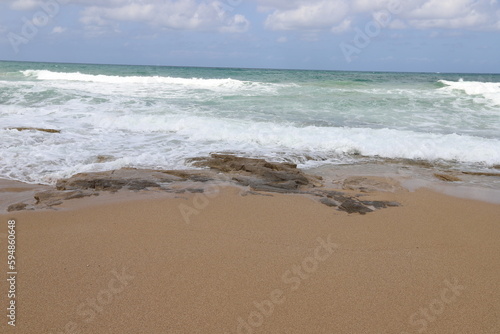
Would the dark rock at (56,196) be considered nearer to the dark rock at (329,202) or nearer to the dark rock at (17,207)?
the dark rock at (17,207)

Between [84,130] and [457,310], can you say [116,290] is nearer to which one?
[457,310]

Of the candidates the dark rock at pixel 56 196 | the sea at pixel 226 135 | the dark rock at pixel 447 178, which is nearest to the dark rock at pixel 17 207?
the dark rock at pixel 56 196

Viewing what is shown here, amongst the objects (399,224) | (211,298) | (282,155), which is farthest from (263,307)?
(282,155)

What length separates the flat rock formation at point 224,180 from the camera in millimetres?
4422

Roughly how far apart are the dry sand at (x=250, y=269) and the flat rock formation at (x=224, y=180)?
305mm

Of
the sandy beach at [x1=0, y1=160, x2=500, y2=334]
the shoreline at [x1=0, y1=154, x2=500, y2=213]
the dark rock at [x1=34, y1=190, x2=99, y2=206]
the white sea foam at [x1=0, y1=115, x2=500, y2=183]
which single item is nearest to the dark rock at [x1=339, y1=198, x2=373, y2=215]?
the sandy beach at [x1=0, y1=160, x2=500, y2=334]

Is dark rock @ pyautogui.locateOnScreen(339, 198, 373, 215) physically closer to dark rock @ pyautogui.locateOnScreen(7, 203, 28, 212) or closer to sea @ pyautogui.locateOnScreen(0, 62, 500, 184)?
sea @ pyautogui.locateOnScreen(0, 62, 500, 184)

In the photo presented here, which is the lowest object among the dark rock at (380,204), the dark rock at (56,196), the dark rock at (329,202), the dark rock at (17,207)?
the dark rock at (17,207)

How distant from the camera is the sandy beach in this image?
7.79 ft

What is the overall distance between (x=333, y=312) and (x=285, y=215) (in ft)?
5.42

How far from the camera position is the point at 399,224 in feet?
12.9

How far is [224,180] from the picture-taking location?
5.25m

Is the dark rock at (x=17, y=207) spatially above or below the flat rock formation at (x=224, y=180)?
below

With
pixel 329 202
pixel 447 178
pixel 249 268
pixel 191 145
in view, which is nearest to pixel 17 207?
pixel 249 268
